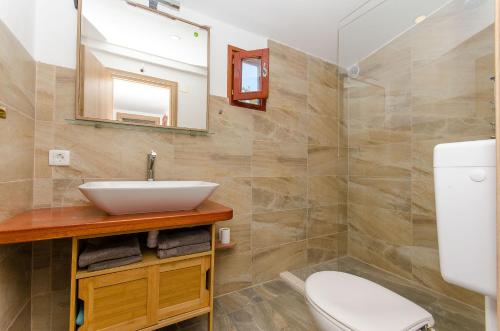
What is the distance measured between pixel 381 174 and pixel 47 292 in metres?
2.43

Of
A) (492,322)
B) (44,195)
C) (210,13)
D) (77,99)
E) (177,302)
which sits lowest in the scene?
(177,302)

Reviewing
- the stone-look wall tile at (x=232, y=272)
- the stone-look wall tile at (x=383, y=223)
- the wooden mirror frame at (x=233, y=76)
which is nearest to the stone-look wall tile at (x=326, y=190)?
the stone-look wall tile at (x=383, y=223)

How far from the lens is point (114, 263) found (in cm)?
100

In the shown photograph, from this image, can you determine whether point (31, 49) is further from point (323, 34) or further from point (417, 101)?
point (417, 101)

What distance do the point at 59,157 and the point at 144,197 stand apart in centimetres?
63

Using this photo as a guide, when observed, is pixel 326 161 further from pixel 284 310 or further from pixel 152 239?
pixel 152 239

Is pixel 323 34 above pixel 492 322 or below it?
above

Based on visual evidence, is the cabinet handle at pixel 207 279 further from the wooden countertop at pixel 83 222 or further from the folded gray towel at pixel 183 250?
the wooden countertop at pixel 83 222

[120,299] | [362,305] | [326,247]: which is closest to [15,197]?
[120,299]

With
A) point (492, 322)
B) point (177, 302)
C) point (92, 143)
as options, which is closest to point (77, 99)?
point (92, 143)

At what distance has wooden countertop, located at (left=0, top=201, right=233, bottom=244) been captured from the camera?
81 cm

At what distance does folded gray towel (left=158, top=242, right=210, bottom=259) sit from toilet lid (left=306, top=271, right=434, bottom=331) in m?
0.57

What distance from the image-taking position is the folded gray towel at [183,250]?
110cm

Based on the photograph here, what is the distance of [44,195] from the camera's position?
1.18m
